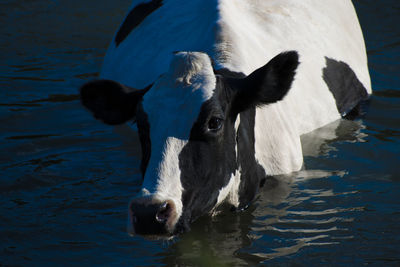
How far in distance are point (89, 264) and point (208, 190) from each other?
0.95m

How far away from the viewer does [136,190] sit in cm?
618

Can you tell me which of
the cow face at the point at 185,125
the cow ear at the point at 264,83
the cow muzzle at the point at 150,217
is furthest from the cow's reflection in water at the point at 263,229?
the cow ear at the point at 264,83

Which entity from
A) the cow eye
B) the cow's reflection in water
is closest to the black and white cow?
the cow eye

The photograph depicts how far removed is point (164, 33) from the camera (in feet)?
23.6

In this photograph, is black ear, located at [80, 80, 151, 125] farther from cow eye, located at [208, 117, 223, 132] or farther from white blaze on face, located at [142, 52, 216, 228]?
cow eye, located at [208, 117, 223, 132]

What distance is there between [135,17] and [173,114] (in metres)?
3.66

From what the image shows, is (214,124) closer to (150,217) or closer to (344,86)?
(150,217)

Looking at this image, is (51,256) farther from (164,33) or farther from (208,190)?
(164,33)

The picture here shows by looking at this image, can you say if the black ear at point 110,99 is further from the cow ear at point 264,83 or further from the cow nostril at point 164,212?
the cow nostril at point 164,212

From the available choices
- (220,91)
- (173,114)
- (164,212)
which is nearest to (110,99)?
(173,114)

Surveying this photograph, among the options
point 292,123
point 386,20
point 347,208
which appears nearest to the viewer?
point 347,208

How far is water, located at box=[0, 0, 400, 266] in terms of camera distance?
17.0ft

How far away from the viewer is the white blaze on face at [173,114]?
14.8ft

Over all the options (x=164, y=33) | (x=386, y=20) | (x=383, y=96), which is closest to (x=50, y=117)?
(x=164, y=33)
